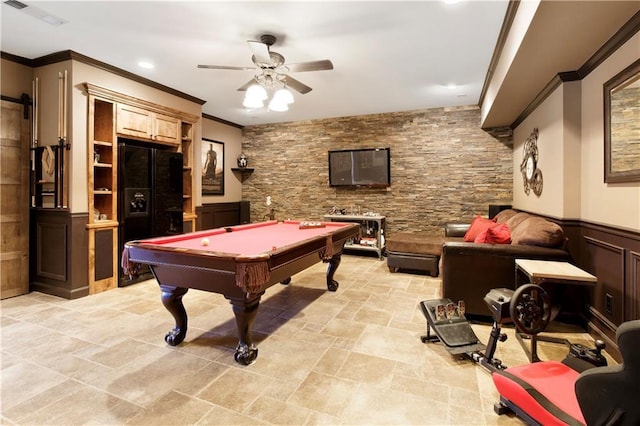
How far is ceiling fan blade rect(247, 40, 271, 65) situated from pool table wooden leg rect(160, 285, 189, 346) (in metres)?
2.22

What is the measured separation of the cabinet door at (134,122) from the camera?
4.12 m

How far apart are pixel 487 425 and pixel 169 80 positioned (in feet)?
17.0

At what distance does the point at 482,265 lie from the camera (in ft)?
9.76

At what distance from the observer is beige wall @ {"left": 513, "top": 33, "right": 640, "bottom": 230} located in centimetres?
240

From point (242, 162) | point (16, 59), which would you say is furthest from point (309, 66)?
point (242, 162)

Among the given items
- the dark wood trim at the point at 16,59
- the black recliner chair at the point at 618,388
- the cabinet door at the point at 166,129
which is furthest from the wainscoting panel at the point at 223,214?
the black recliner chair at the point at 618,388

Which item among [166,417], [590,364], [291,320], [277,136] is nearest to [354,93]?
[277,136]

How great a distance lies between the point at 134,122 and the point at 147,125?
21 centimetres

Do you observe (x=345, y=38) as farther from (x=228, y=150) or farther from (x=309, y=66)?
(x=228, y=150)

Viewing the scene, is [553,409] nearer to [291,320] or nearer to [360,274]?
[291,320]

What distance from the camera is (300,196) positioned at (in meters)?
7.02

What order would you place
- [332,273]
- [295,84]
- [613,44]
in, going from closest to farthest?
1. [613,44]
2. [295,84]
3. [332,273]

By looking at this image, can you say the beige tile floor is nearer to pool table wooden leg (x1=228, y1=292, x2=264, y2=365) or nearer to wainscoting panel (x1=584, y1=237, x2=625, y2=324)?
pool table wooden leg (x1=228, y1=292, x2=264, y2=365)

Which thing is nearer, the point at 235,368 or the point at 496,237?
the point at 235,368
